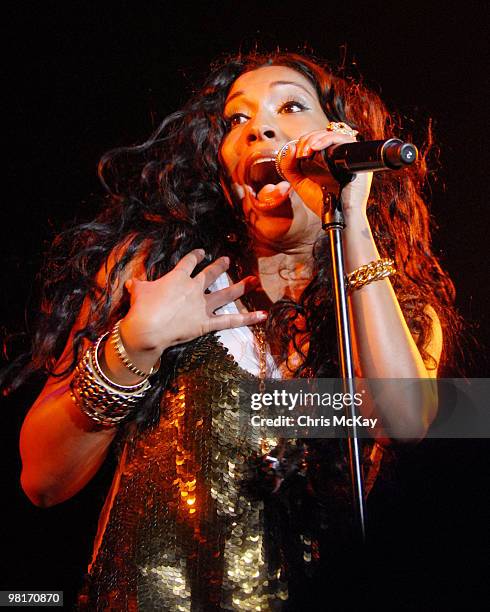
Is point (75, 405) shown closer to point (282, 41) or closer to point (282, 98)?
point (282, 98)

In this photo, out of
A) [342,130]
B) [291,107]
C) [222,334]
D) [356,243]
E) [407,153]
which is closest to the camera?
[407,153]

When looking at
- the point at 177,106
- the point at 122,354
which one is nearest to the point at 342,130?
the point at 122,354

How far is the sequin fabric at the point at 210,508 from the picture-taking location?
1.29 m

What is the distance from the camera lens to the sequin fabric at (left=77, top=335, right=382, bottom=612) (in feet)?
4.25

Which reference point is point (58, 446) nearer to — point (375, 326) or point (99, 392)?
point (99, 392)

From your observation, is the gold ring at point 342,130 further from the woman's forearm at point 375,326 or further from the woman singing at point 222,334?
the woman's forearm at point 375,326

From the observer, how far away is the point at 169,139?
5.95 ft

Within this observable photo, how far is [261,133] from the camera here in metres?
1.56

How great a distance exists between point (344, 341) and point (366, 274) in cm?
26

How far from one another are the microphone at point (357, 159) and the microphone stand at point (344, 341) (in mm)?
38

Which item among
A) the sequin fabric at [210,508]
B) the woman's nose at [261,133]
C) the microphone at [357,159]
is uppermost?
the woman's nose at [261,133]

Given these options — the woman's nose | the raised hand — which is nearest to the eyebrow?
the woman's nose

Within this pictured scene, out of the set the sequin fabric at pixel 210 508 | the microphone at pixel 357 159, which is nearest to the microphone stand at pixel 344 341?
the microphone at pixel 357 159

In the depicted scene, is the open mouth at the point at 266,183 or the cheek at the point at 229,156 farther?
the cheek at the point at 229,156
